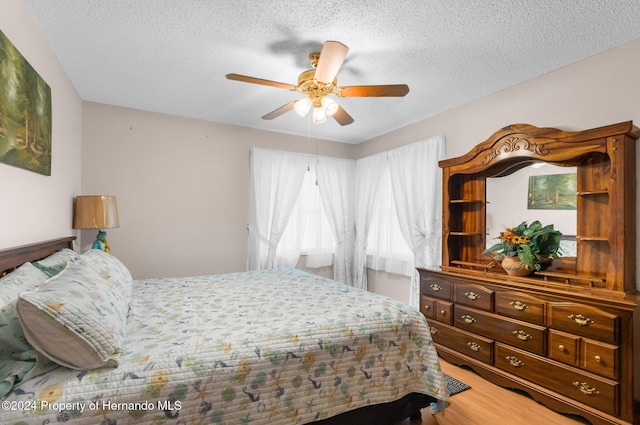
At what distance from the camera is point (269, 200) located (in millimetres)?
4078

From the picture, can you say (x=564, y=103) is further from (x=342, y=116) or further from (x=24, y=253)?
(x=24, y=253)

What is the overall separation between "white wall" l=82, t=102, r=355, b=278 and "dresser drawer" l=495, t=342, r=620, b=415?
295 centimetres

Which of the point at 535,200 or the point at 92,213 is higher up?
the point at 535,200

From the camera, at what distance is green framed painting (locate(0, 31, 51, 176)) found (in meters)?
1.56

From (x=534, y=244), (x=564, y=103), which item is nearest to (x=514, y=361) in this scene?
(x=534, y=244)

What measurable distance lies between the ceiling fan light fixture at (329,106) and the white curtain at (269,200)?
1.89m

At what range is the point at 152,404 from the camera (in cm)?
114

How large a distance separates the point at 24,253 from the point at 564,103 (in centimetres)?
372

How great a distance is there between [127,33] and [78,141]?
1.59 m

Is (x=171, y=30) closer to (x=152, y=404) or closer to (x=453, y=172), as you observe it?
(x=152, y=404)

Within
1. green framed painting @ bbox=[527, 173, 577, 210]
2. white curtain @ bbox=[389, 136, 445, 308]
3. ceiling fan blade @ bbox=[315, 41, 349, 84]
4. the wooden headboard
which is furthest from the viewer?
white curtain @ bbox=[389, 136, 445, 308]

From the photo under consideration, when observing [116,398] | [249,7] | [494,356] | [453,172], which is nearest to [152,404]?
[116,398]

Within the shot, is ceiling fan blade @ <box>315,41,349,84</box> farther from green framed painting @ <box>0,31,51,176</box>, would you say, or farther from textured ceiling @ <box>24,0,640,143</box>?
green framed painting @ <box>0,31,51,176</box>

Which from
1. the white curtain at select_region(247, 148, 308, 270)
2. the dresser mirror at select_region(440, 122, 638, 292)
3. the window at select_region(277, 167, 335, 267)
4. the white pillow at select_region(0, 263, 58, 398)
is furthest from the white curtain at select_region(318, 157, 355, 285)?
the white pillow at select_region(0, 263, 58, 398)
